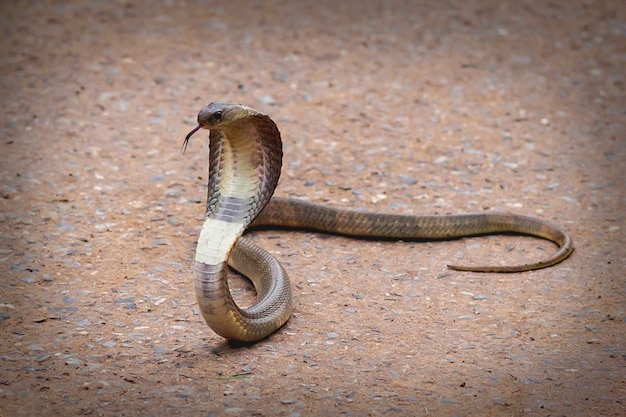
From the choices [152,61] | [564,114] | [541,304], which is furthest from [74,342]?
[564,114]

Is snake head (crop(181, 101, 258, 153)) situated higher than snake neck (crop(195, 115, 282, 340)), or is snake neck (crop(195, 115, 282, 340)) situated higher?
snake head (crop(181, 101, 258, 153))

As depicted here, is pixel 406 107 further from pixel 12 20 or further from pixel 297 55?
pixel 12 20

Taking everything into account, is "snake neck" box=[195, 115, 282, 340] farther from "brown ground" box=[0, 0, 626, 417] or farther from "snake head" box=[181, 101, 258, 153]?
"brown ground" box=[0, 0, 626, 417]

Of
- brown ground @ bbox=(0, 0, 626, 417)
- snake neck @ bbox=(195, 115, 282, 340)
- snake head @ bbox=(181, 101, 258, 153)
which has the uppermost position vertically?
snake head @ bbox=(181, 101, 258, 153)

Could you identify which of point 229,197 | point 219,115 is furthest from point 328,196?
point 219,115

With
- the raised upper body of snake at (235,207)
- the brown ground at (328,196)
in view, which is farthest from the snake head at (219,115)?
the brown ground at (328,196)

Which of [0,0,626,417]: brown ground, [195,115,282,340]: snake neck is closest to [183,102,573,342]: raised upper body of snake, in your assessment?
[195,115,282,340]: snake neck
